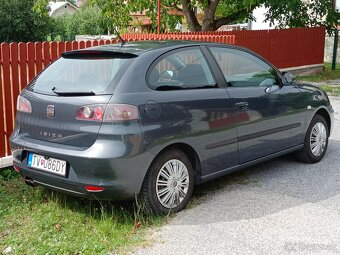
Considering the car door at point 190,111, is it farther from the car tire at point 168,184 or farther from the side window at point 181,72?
the car tire at point 168,184

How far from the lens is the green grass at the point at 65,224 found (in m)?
3.82

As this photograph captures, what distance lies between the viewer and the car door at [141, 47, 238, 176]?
13.6 feet

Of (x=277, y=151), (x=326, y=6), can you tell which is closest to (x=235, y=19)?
(x=326, y=6)

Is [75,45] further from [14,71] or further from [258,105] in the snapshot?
[258,105]

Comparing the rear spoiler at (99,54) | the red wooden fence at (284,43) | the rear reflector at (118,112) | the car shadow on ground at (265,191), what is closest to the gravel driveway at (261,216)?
the car shadow on ground at (265,191)

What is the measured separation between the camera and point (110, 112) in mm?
3926

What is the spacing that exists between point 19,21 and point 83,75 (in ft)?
103

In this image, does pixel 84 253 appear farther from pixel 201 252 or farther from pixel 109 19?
pixel 109 19

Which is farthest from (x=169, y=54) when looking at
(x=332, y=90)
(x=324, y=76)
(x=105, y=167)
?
(x=324, y=76)

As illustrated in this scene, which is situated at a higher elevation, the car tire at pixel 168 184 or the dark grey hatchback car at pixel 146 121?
the dark grey hatchback car at pixel 146 121

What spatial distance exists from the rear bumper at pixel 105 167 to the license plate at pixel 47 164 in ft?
0.13

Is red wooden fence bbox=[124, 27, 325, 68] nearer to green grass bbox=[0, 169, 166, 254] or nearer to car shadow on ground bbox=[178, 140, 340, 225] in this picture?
car shadow on ground bbox=[178, 140, 340, 225]

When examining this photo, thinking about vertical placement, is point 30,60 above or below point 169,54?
below

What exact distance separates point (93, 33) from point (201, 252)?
167ft
